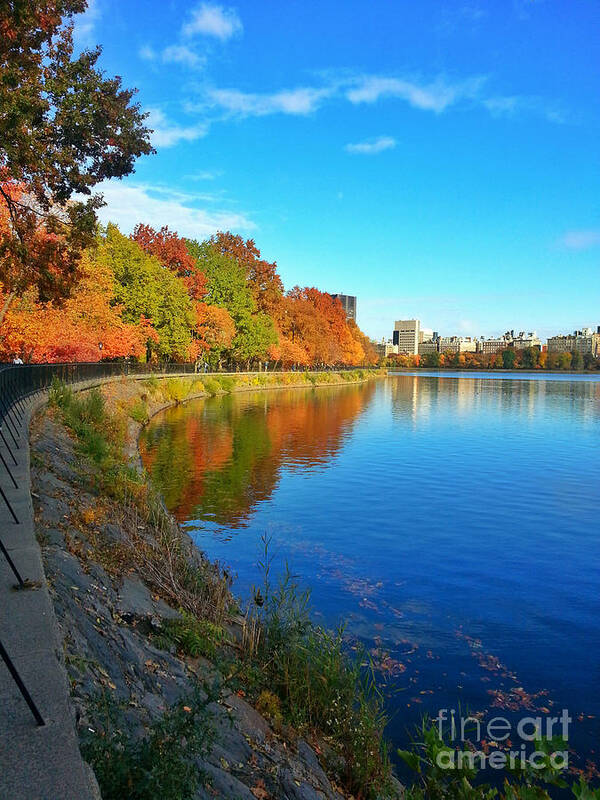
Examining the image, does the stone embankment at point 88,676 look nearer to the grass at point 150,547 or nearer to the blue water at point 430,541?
the grass at point 150,547

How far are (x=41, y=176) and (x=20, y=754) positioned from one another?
15427 mm

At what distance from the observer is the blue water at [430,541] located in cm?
932

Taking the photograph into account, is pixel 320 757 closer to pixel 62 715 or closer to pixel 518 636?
pixel 62 715

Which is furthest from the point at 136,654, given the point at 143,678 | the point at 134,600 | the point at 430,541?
the point at 430,541

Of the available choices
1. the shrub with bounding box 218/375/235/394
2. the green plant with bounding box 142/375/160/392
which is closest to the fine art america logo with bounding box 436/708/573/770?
the green plant with bounding box 142/375/160/392

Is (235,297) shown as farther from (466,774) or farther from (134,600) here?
(466,774)

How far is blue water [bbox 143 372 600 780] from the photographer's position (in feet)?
30.6

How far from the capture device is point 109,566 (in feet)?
28.5

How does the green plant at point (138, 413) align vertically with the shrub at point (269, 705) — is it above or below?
above

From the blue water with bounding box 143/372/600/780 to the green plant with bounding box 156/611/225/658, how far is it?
284 centimetres

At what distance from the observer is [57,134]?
1517 centimetres

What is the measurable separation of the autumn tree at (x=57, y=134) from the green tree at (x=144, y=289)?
112 feet

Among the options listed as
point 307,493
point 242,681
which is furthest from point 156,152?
point 242,681

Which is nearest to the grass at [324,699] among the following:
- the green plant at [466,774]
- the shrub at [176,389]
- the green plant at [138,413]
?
the green plant at [466,774]
